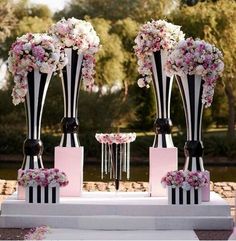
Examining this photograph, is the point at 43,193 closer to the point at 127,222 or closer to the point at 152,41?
the point at 127,222

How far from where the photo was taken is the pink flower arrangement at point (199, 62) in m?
8.41

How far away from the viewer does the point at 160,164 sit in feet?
29.8

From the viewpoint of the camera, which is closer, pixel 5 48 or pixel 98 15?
pixel 5 48

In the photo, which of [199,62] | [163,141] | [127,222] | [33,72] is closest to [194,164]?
[163,141]

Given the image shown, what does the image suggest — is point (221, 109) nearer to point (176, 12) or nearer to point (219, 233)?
point (176, 12)

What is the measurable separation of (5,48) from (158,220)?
70.2 feet

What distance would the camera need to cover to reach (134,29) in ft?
80.4

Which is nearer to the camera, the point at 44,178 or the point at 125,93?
the point at 44,178

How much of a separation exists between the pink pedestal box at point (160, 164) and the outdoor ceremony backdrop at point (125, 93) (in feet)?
38.2

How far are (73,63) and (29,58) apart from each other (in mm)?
889

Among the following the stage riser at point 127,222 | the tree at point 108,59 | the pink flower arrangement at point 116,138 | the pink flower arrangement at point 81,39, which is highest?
the tree at point 108,59

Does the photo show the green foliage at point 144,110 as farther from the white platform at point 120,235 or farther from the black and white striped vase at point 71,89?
the white platform at point 120,235

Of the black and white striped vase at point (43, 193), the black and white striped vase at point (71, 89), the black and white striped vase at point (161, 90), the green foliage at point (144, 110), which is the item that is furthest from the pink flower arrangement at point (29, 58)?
the green foliage at point (144, 110)

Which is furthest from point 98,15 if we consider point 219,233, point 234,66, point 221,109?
point 219,233
